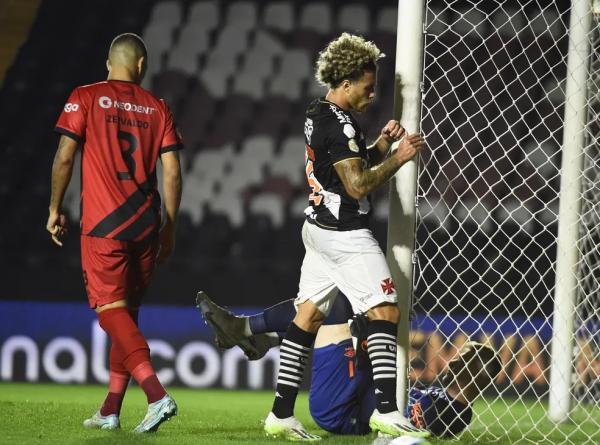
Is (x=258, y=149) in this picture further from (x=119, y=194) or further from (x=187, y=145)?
(x=119, y=194)

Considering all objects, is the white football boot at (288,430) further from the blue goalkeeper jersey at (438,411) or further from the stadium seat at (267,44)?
the stadium seat at (267,44)

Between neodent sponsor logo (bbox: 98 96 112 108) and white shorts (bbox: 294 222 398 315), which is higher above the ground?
neodent sponsor logo (bbox: 98 96 112 108)

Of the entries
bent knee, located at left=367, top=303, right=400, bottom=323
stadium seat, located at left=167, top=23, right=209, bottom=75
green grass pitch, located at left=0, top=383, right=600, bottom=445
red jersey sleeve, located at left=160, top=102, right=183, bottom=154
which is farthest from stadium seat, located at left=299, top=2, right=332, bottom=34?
bent knee, located at left=367, top=303, right=400, bottom=323

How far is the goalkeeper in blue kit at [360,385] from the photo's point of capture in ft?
13.3

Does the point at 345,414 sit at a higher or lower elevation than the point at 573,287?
lower

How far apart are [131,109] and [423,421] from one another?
1.64 meters

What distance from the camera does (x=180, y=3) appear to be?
9.43m

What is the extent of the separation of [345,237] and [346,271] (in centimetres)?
12

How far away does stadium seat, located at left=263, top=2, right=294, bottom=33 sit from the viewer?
938 centimetres

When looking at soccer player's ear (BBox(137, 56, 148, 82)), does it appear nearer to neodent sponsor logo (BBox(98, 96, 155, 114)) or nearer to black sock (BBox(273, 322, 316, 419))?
neodent sponsor logo (BBox(98, 96, 155, 114))

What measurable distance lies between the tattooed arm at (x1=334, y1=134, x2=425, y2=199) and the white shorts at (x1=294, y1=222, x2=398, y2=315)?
0.69 ft

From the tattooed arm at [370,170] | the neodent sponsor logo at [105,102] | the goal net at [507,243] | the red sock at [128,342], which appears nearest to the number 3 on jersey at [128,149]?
the neodent sponsor logo at [105,102]

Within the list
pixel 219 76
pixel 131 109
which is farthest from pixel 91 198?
pixel 219 76

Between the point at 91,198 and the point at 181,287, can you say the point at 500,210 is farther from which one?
the point at 91,198
